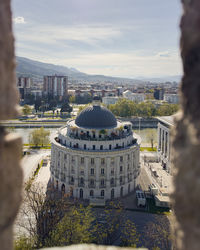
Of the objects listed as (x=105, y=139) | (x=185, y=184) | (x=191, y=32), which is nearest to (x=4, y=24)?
(x=191, y=32)

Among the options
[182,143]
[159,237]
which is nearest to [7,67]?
[182,143]

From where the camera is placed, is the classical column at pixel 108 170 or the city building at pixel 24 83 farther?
the city building at pixel 24 83

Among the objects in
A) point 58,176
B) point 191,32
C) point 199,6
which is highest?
point 199,6

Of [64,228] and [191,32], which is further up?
[191,32]

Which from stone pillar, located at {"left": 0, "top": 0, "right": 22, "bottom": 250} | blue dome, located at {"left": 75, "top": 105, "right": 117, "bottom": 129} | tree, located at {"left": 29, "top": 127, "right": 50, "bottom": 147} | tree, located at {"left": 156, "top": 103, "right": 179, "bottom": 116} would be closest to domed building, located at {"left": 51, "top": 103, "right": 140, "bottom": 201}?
blue dome, located at {"left": 75, "top": 105, "right": 117, "bottom": 129}

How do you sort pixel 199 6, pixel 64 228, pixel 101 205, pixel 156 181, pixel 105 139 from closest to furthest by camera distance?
pixel 199 6
pixel 64 228
pixel 101 205
pixel 105 139
pixel 156 181

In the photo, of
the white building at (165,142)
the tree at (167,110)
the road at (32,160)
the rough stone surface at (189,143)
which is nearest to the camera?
the rough stone surface at (189,143)

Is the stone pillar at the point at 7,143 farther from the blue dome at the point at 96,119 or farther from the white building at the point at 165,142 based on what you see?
the white building at the point at 165,142

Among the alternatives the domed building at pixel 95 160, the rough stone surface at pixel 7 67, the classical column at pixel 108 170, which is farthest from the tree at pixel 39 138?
the rough stone surface at pixel 7 67

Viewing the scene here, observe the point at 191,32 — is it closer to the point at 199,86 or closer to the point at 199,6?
the point at 199,6
